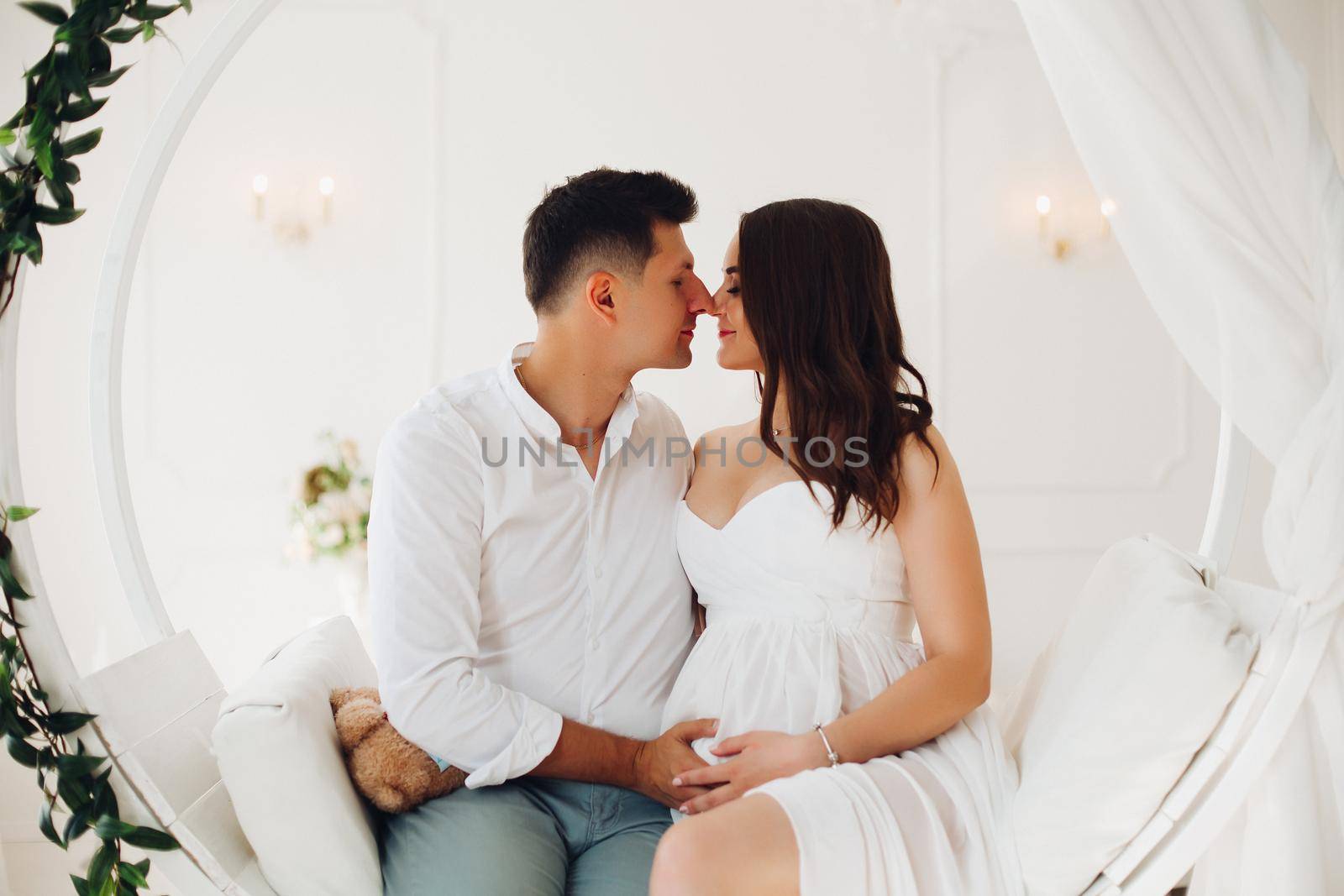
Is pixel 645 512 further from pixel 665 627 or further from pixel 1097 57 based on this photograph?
pixel 1097 57

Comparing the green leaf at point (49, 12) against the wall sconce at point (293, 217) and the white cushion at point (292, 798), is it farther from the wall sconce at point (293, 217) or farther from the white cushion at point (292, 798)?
the wall sconce at point (293, 217)

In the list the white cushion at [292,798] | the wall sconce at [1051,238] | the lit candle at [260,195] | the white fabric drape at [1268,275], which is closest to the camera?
the white fabric drape at [1268,275]

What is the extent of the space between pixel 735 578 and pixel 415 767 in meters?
0.64

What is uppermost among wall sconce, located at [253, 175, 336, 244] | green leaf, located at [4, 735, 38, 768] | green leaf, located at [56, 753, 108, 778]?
wall sconce, located at [253, 175, 336, 244]

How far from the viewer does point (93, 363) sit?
189 centimetres

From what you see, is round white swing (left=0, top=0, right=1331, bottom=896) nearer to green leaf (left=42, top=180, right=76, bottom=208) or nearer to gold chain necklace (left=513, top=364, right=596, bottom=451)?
green leaf (left=42, top=180, right=76, bottom=208)

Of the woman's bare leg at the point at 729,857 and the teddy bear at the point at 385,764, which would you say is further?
the teddy bear at the point at 385,764

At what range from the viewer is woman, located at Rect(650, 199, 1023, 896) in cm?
131

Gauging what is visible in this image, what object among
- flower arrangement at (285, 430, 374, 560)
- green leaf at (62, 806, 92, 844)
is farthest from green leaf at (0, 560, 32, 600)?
flower arrangement at (285, 430, 374, 560)

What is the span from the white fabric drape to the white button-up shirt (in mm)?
984

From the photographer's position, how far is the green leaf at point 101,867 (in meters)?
1.42

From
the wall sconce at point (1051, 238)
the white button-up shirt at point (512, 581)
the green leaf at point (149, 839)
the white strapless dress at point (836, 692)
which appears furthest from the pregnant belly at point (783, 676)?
the wall sconce at point (1051, 238)

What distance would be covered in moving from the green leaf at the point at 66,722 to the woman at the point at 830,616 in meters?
0.86

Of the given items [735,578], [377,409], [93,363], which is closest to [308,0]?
[377,409]
